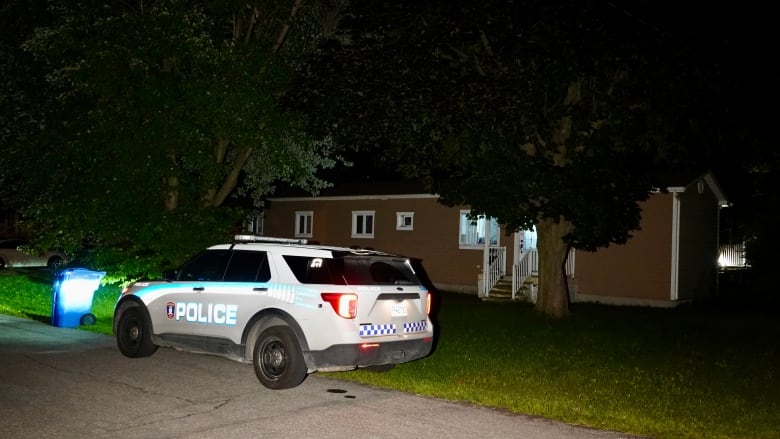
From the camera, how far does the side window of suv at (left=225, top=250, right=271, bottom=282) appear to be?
845cm

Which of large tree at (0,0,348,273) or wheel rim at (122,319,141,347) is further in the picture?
large tree at (0,0,348,273)

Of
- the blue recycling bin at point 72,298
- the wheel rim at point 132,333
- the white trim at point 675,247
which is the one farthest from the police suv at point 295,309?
the white trim at point 675,247

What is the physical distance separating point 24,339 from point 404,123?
8.22 metres

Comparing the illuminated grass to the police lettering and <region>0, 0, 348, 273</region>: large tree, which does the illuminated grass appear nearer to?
the police lettering

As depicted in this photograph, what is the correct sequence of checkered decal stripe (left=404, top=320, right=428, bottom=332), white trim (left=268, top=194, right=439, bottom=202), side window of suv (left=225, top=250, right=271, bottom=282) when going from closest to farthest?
checkered decal stripe (left=404, top=320, right=428, bottom=332) < side window of suv (left=225, top=250, right=271, bottom=282) < white trim (left=268, top=194, right=439, bottom=202)

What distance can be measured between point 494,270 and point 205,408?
16.1 m

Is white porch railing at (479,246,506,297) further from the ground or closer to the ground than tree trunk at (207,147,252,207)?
closer to the ground

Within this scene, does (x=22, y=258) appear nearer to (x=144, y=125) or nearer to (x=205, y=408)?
(x=144, y=125)

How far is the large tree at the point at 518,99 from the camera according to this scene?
1345 cm

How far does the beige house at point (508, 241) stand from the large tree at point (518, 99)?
13.3ft

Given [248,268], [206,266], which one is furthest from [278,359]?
[206,266]

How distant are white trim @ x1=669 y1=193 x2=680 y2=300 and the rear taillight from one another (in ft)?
50.3

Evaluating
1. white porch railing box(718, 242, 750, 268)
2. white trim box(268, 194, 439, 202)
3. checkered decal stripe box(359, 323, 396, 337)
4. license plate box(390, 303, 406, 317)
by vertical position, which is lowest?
checkered decal stripe box(359, 323, 396, 337)

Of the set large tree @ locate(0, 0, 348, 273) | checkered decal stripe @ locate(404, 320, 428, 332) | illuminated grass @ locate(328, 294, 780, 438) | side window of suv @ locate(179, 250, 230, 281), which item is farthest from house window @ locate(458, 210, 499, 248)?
checkered decal stripe @ locate(404, 320, 428, 332)
